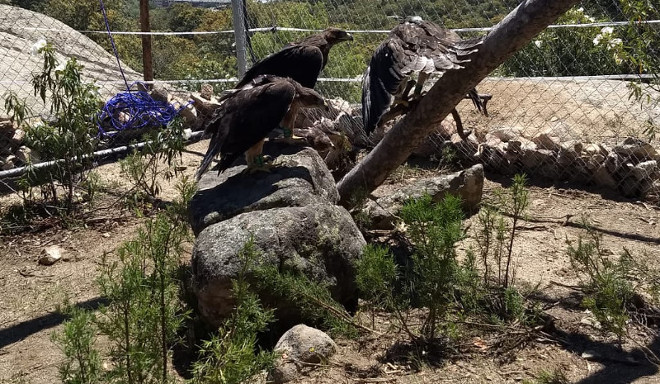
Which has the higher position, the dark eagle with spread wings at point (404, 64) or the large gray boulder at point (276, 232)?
the dark eagle with spread wings at point (404, 64)

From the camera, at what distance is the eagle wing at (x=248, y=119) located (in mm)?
4453

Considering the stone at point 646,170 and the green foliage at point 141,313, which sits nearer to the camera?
the green foliage at point 141,313

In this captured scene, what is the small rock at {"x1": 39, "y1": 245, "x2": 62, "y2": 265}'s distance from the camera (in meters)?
5.09

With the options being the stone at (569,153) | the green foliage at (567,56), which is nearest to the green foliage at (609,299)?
the stone at (569,153)

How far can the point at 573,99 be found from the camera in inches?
285

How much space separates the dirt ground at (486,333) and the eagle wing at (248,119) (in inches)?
43.2

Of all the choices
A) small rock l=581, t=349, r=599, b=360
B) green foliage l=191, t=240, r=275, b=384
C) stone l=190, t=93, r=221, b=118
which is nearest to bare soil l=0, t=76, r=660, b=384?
small rock l=581, t=349, r=599, b=360

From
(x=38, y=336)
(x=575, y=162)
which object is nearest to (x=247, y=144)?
(x=38, y=336)

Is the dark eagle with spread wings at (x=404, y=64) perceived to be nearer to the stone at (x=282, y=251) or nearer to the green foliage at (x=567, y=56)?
the stone at (x=282, y=251)

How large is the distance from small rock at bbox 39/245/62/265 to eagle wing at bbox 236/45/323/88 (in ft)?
6.00

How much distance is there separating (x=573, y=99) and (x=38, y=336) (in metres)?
5.23

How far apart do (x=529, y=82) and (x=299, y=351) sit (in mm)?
4855

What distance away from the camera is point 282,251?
3861 millimetres

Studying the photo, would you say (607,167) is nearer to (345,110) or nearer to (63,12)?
(345,110)
